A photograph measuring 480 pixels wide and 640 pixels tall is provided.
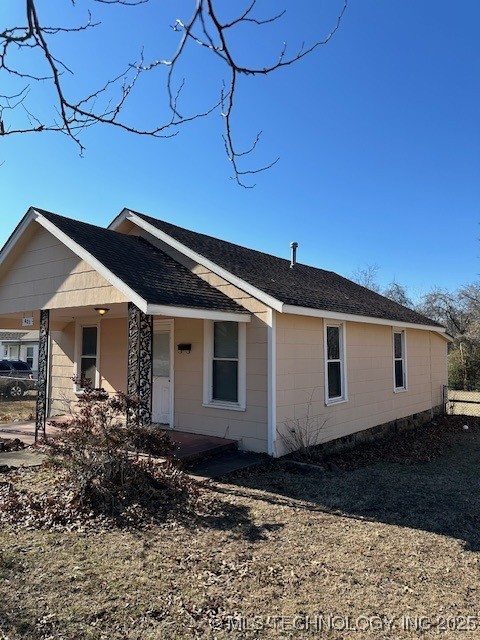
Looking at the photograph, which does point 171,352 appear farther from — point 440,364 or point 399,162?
point 440,364

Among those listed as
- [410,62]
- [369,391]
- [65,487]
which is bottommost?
[65,487]

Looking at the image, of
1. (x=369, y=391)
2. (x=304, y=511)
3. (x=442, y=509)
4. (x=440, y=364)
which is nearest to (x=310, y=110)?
(x=304, y=511)

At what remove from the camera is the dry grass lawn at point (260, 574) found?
10.3 ft

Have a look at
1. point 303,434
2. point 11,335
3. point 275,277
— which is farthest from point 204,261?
point 11,335

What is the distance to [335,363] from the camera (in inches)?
394

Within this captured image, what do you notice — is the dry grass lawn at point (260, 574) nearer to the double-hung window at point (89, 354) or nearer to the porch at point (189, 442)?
the porch at point (189, 442)

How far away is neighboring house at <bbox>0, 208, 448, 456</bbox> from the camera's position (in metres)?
7.82

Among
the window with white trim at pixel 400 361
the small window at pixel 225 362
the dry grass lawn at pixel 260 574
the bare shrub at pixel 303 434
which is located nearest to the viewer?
the dry grass lawn at pixel 260 574

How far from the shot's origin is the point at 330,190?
51.2 feet

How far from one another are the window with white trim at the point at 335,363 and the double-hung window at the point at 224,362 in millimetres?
2169

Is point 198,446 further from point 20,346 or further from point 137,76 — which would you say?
point 20,346

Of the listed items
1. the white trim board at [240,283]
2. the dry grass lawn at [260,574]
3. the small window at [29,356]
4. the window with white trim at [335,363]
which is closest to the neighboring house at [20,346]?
the small window at [29,356]

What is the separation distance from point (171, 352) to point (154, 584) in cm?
614

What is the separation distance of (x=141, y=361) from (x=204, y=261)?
3.05 m
